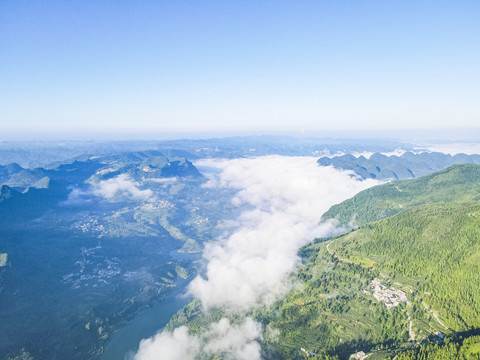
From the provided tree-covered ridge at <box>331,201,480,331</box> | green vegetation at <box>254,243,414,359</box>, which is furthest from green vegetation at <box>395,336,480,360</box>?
tree-covered ridge at <box>331,201,480,331</box>

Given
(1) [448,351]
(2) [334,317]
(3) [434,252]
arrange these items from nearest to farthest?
(1) [448,351] → (2) [334,317] → (3) [434,252]

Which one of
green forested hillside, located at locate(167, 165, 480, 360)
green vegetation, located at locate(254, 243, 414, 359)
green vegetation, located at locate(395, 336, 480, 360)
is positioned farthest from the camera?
green vegetation, located at locate(254, 243, 414, 359)

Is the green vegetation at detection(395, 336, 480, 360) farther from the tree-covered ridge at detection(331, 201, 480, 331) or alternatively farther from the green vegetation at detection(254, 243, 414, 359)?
the tree-covered ridge at detection(331, 201, 480, 331)

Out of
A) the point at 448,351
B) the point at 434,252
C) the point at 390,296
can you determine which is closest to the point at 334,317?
the point at 390,296

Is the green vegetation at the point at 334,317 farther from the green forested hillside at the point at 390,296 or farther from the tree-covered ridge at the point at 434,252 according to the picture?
the tree-covered ridge at the point at 434,252

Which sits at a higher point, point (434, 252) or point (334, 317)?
point (434, 252)

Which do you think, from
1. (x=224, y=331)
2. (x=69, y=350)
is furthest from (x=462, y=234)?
(x=69, y=350)

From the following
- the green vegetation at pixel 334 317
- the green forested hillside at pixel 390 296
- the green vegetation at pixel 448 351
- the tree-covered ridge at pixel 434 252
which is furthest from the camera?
the tree-covered ridge at pixel 434 252

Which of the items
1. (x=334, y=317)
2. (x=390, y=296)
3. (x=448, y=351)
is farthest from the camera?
(x=390, y=296)


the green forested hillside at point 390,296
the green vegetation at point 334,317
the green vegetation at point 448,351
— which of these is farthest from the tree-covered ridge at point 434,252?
the green vegetation at point 448,351

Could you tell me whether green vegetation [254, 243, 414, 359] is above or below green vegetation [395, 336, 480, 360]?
below

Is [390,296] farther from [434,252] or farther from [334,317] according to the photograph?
[434,252]
